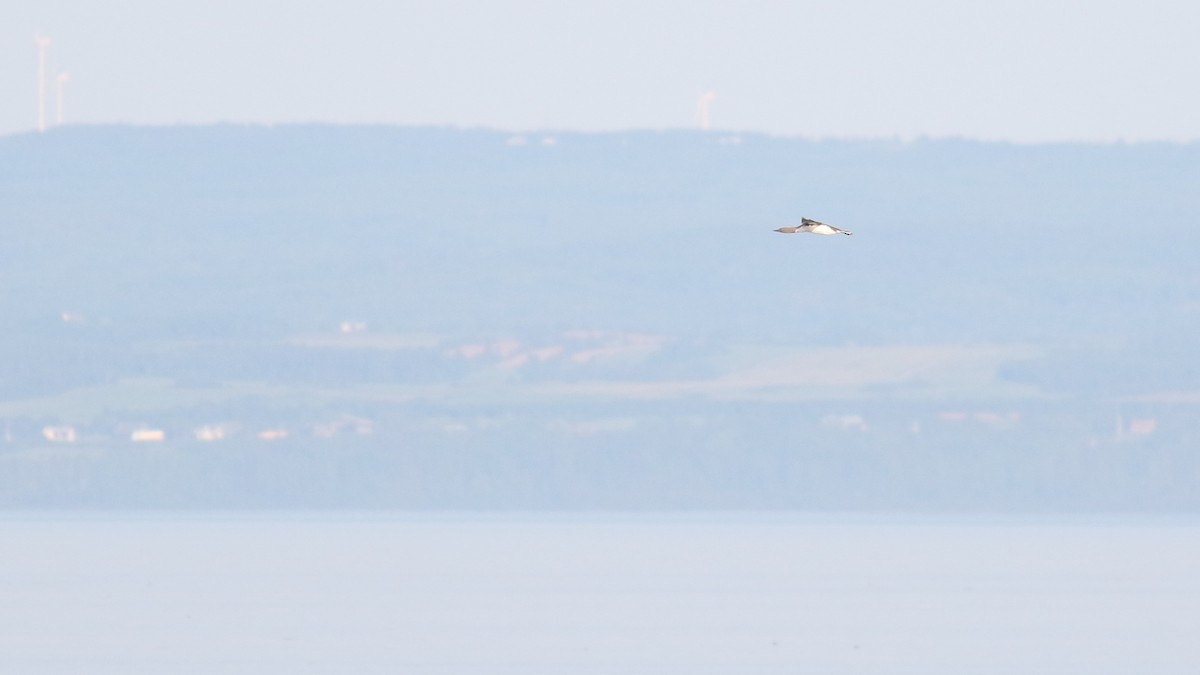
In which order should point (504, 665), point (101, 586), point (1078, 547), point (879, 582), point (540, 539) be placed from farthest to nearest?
1. point (540, 539)
2. point (1078, 547)
3. point (879, 582)
4. point (101, 586)
5. point (504, 665)

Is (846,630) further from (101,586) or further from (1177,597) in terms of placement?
(101,586)

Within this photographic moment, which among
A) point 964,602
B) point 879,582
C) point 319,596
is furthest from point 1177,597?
point 319,596

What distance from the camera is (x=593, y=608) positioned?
297 ft

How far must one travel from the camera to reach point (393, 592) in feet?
327

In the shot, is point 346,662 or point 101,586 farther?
point 101,586

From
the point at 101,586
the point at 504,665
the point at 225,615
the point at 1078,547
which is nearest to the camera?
the point at 504,665

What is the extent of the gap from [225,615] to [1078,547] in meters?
82.1

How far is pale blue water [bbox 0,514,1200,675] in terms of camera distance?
222 feet

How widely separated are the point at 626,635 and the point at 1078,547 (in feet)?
279

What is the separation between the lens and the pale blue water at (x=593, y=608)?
222 ft

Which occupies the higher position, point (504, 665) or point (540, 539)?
point (540, 539)

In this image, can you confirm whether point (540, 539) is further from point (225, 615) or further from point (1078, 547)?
point (225, 615)

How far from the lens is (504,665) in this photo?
6631 centimetres

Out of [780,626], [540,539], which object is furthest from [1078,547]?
[780,626]
